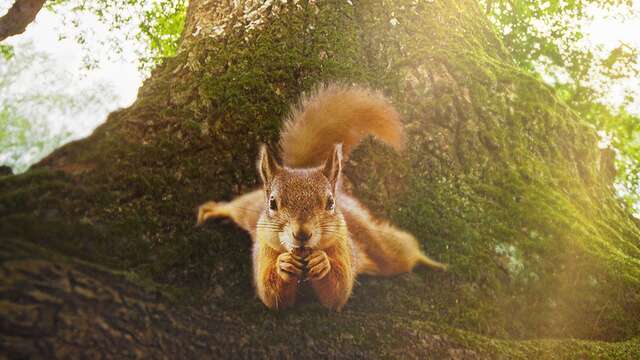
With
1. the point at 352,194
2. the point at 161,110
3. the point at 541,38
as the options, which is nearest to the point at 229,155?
the point at 161,110

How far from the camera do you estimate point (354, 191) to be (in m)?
2.36

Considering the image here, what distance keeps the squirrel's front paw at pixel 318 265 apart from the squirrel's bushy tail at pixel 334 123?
535mm

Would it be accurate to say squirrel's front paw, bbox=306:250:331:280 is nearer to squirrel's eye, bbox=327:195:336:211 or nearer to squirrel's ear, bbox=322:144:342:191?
squirrel's eye, bbox=327:195:336:211

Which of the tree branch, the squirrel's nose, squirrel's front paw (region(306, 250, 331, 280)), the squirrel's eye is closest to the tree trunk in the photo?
squirrel's front paw (region(306, 250, 331, 280))

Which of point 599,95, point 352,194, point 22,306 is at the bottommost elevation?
point 22,306

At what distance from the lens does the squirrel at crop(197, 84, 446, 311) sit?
5.94 ft

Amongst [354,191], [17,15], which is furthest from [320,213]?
[17,15]

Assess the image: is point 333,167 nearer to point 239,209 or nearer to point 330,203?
point 330,203

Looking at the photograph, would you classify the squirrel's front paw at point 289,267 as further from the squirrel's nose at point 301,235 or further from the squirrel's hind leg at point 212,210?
the squirrel's hind leg at point 212,210

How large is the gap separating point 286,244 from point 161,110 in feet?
3.95

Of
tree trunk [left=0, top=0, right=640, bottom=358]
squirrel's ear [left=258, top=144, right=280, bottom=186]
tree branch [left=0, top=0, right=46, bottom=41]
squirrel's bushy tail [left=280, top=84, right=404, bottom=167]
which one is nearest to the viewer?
tree trunk [left=0, top=0, right=640, bottom=358]

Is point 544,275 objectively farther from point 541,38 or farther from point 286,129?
point 541,38

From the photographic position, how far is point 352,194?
2342 mm

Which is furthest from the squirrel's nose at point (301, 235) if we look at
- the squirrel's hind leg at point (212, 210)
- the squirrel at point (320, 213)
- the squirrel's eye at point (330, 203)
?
the squirrel's hind leg at point (212, 210)
